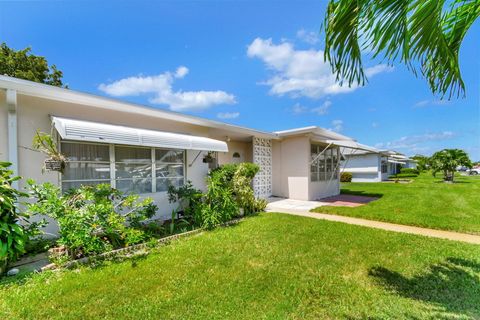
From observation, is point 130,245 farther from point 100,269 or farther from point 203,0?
point 203,0

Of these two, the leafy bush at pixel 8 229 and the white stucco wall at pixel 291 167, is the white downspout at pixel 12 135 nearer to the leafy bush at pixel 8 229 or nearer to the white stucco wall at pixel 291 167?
the leafy bush at pixel 8 229

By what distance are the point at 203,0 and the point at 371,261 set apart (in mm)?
12231

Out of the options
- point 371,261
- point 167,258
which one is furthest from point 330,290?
point 167,258

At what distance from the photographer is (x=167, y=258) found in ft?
21.2

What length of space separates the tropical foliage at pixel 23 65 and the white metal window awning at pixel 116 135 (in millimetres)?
21108

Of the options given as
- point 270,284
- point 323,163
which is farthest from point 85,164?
point 323,163

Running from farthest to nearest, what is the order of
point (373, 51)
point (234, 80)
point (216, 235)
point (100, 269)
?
point (234, 80) < point (216, 235) < point (100, 269) < point (373, 51)

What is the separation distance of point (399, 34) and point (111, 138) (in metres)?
7.92

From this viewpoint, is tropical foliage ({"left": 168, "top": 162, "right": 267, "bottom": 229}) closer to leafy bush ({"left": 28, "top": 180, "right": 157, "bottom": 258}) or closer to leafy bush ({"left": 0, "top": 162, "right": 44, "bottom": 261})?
leafy bush ({"left": 28, "top": 180, "right": 157, "bottom": 258})

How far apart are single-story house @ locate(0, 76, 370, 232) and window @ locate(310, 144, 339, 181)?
44.1 inches

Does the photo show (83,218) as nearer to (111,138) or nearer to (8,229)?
(8,229)

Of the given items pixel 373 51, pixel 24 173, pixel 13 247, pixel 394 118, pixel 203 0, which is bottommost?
pixel 13 247

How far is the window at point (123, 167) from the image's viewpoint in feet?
27.1

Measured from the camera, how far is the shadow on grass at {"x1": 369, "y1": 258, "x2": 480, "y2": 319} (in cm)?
428
